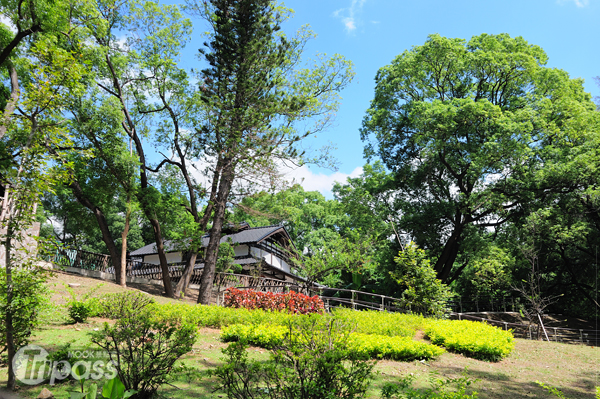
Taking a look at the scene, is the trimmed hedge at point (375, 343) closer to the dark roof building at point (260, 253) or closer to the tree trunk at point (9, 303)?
the tree trunk at point (9, 303)

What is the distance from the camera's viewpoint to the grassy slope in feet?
15.0

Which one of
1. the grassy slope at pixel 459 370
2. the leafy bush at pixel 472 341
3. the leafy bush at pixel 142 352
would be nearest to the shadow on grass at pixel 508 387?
the grassy slope at pixel 459 370

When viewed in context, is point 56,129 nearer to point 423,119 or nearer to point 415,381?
point 415,381

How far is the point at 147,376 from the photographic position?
379cm

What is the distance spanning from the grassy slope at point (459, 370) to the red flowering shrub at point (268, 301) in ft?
11.7

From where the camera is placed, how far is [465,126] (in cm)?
1911

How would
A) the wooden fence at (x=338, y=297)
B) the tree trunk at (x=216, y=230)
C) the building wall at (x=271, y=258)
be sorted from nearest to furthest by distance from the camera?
the tree trunk at (x=216, y=230)
the wooden fence at (x=338, y=297)
the building wall at (x=271, y=258)

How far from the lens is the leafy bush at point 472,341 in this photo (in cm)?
802

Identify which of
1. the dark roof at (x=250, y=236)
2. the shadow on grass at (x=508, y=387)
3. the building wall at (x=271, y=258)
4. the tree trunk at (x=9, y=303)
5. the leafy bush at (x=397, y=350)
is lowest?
the shadow on grass at (x=508, y=387)

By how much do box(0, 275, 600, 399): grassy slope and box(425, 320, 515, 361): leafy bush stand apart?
26cm

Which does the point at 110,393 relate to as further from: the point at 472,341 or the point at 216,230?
the point at 216,230

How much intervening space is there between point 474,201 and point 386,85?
874 cm

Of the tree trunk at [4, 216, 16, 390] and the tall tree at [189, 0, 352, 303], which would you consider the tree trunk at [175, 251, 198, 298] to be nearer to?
the tall tree at [189, 0, 352, 303]

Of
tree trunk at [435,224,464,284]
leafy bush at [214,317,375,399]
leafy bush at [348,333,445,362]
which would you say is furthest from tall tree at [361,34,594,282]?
leafy bush at [214,317,375,399]
